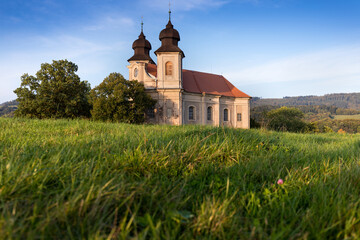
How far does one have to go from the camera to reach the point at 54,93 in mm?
24750

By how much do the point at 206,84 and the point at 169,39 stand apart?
9.13 m

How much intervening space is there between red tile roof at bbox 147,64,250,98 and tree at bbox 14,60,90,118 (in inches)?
426

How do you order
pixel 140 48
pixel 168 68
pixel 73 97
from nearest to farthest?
pixel 73 97, pixel 168 68, pixel 140 48

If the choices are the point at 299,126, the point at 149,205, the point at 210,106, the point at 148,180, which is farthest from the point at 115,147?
the point at 299,126

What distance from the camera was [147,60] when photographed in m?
32.5

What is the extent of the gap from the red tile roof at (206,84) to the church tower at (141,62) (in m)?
1.82

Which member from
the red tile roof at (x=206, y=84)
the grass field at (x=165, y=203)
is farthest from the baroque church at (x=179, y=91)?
the grass field at (x=165, y=203)

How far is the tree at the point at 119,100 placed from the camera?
929 inches

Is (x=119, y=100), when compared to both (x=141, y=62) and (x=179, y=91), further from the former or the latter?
(x=141, y=62)

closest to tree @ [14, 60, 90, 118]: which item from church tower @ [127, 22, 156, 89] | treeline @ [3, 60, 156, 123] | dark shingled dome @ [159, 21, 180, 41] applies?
treeline @ [3, 60, 156, 123]

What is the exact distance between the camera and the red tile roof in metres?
33.2

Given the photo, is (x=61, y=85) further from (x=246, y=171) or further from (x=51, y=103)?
(x=246, y=171)

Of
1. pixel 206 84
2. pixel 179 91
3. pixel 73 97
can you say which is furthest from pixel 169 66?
pixel 73 97

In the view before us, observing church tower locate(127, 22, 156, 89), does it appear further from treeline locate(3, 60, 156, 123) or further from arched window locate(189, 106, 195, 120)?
arched window locate(189, 106, 195, 120)
